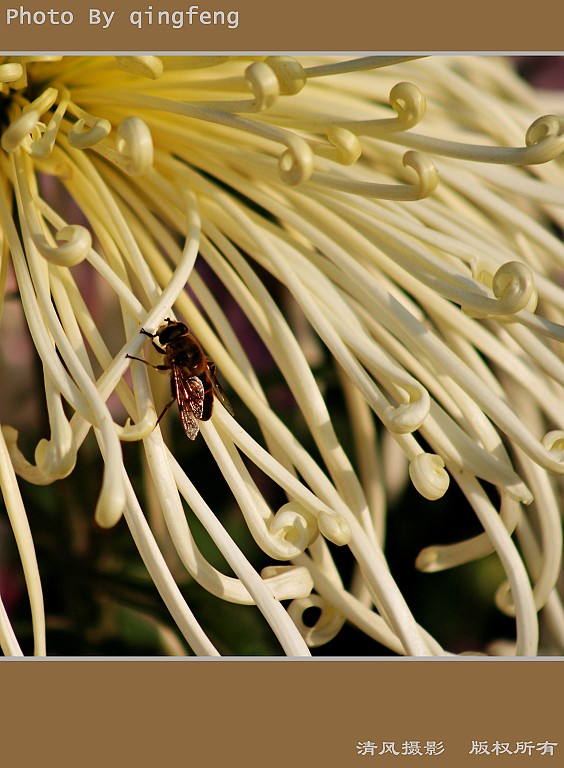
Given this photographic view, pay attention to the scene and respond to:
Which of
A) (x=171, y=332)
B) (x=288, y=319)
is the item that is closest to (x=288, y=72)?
(x=171, y=332)

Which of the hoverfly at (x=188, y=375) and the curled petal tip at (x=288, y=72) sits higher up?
the curled petal tip at (x=288, y=72)

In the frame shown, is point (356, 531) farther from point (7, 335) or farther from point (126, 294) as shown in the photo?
point (7, 335)

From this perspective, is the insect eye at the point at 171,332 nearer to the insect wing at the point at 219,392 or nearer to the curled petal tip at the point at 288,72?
the insect wing at the point at 219,392

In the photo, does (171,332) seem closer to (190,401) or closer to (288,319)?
(190,401)

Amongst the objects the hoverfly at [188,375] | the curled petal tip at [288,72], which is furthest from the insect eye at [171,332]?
the curled petal tip at [288,72]

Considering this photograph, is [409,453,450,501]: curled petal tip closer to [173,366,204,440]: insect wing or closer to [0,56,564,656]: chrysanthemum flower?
[0,56,564,656]: chrysanthemum flower
